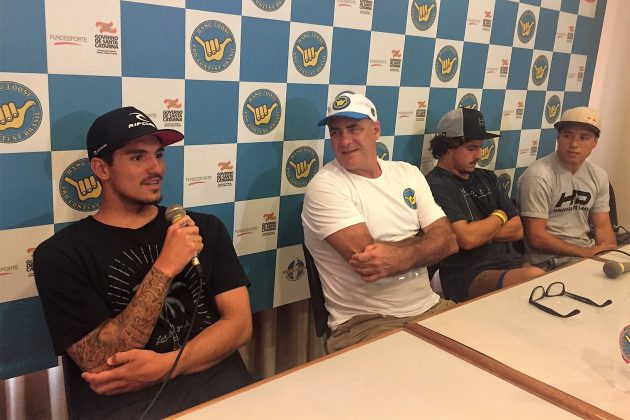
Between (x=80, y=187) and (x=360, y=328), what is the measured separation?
111 cm

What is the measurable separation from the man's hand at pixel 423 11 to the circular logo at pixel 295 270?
4.28ft

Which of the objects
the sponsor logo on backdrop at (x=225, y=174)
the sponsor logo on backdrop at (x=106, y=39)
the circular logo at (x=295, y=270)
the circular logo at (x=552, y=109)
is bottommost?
the circular logo at (x=295, y=270)

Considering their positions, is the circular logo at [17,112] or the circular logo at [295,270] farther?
the circular logo at [295,270]

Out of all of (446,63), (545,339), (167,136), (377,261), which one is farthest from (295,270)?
(446,63)

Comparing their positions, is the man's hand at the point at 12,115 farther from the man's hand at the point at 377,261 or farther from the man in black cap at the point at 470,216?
the man in black cap at the point at 470,216

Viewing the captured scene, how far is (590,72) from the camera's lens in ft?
12.1

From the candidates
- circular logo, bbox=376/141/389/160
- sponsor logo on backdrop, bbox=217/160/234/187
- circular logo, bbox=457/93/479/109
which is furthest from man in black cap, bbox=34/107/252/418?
circular logo, bbox=457/93/479/109

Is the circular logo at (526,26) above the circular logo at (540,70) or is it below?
above

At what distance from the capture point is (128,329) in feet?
4.83

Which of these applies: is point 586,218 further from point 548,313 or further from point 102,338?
point 102,338

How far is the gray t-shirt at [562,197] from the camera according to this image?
2.89 m

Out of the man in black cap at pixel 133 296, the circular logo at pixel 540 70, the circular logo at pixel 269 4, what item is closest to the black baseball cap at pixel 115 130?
the man in black cap at pixel 133 296

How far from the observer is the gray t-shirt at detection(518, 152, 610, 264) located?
2.89 metres

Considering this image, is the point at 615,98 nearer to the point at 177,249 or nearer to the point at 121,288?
the point at 177,249
